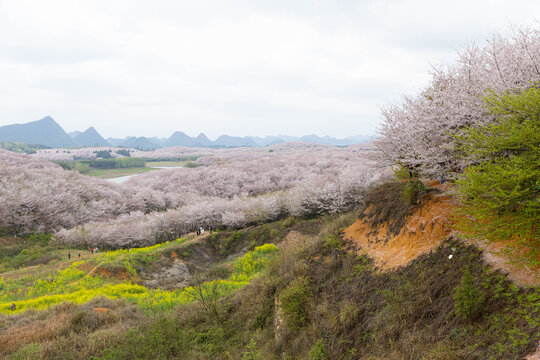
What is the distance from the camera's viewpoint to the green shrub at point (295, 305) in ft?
23.8

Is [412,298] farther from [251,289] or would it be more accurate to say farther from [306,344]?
[251,289]

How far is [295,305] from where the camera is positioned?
7.55 meters

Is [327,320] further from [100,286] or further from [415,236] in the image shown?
[100,286]

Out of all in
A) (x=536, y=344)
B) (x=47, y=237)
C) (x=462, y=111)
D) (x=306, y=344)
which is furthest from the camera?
(x=47, y=237)

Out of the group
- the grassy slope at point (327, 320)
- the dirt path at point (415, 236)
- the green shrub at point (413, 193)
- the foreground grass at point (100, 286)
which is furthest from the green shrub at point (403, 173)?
the foreground grass at point (100, 286)

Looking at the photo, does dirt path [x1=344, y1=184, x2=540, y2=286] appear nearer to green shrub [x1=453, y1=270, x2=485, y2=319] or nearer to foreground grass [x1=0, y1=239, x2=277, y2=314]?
green shrub [x1=453, y1=270, x2=485, y2=319]

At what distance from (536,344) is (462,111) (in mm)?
5837

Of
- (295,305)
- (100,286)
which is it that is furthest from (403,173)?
(100,286)

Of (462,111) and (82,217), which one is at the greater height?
(462,111)

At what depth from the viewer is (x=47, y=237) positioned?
109ft

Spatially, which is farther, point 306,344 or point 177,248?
point 177,248

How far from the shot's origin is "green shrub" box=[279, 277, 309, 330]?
727 cm

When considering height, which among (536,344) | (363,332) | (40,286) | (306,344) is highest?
(536,344)

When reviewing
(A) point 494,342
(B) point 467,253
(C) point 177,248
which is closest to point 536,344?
(A) point 494,342
